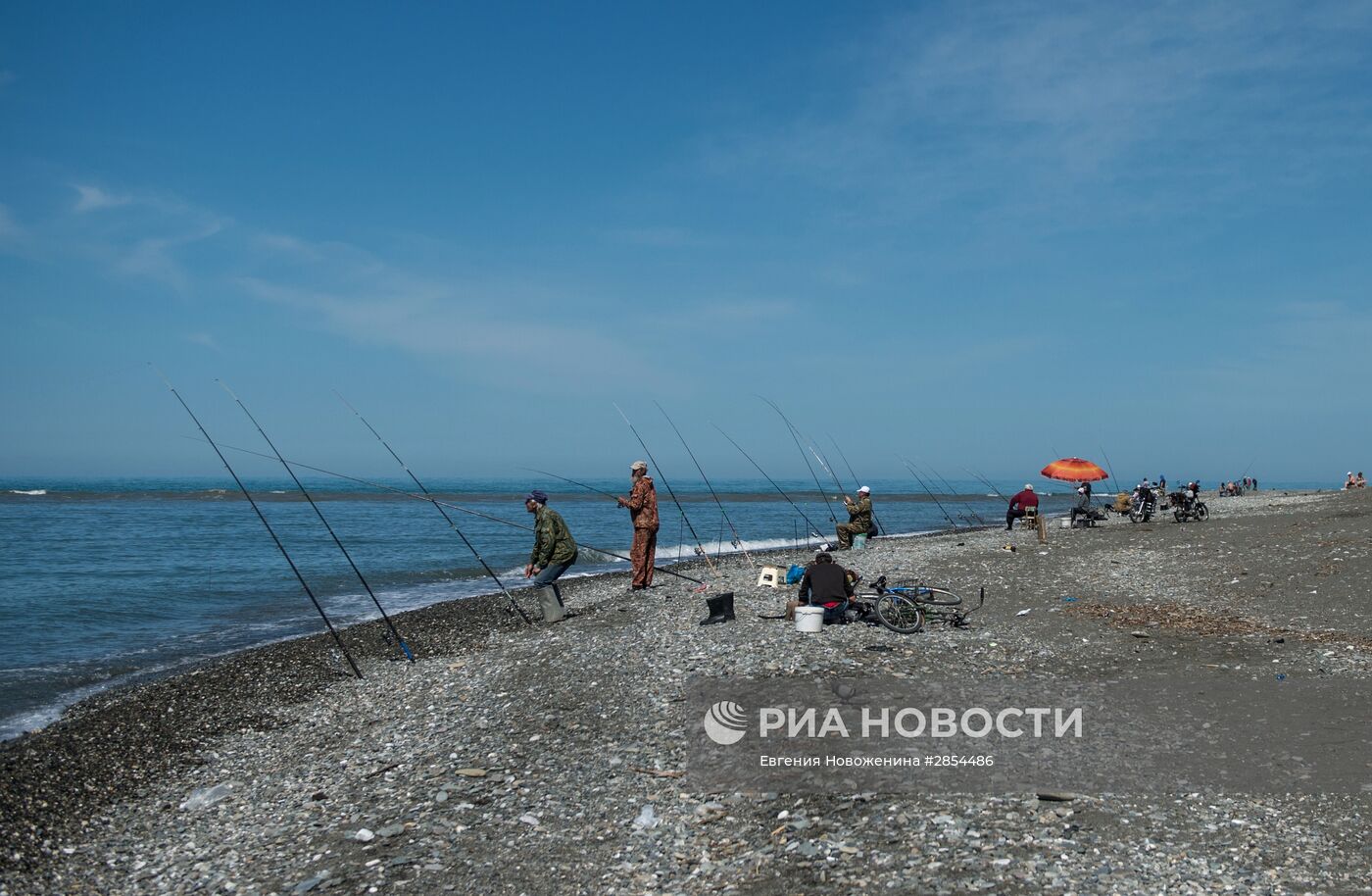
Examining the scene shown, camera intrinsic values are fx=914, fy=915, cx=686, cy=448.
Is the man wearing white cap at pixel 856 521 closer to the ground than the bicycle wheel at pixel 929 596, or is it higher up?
higher up

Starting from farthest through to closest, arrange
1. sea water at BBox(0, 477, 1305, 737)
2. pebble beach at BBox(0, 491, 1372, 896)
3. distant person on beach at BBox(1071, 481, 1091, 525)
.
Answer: distant person on beach at BBox(1071, 481, 1091, 525) < sea water at BBox(0, 477, 1305, 737) < pebble beach at BBox(0, 491, 1372, 896)

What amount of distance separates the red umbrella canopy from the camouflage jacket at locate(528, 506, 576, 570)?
60.5 ft

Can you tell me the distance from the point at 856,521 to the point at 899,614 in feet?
39.5

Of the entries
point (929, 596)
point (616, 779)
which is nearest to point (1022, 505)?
point (929, 596)

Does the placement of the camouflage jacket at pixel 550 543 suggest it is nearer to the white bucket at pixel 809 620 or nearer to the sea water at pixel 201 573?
the white bucket at pixel 809 620

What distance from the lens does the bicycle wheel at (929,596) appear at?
12445 mm

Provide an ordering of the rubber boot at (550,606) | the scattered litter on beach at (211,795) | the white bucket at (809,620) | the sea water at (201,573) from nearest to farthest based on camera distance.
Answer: the scattered litter on beach at (211,795) → the white bucket at (809,620) → the rubber boot at (550,606) → the sea water at (201,573)

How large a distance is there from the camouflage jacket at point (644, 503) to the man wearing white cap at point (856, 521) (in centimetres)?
838

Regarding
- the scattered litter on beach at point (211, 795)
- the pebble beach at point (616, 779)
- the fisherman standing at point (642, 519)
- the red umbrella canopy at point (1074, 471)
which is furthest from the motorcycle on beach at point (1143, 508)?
the scattered litter on beach at point (211, 795)

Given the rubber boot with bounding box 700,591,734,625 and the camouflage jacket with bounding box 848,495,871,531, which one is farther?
the camouflage jacket with bounding box 848,495,871,531

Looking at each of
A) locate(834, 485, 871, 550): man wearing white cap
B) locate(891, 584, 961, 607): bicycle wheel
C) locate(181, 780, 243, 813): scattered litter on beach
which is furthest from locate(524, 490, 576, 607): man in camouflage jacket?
locate(834, 485, 871, 550): man wearing white cap

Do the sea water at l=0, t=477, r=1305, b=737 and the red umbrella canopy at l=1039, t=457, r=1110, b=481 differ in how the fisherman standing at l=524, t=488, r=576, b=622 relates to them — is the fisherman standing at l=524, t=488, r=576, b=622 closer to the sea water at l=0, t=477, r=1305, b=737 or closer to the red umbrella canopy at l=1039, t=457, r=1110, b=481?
the sea water at l=0, t=477, r=1305, b=737

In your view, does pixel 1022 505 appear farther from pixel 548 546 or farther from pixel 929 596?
pixel 548 546

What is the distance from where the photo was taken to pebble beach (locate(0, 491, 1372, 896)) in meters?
5.90
